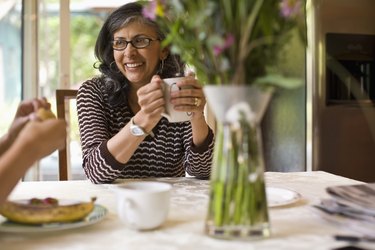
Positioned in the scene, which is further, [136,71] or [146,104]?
[136,71]

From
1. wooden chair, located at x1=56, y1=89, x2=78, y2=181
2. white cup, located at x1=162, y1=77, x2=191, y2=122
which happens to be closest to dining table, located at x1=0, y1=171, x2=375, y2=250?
white cup, located at x1=162, y1=77, x2=191, y2=122

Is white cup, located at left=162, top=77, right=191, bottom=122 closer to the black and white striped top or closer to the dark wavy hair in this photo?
the black and white striped top

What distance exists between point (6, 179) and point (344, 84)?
2.18 m

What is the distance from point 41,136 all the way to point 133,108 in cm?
90

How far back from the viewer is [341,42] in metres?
2.53

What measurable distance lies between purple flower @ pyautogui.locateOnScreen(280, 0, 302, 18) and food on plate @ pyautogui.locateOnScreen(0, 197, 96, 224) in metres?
0.46

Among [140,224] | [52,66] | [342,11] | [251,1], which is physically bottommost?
[140,224]

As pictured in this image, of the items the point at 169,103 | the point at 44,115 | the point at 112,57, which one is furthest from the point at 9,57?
the point at 44,115

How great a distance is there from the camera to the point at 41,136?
75 cm

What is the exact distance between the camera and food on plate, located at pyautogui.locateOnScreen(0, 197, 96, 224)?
790 mm

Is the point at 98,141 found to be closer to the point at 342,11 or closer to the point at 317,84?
the point at 317,84

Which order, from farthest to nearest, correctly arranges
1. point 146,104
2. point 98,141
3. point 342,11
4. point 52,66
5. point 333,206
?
point 52,66 < point 342,11 < point 98,141 < point 146,104 < point 333,206

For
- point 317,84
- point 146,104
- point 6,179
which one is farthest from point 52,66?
point 6,179

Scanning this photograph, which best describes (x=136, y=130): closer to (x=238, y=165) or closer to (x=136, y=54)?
(x=136, y=54)
